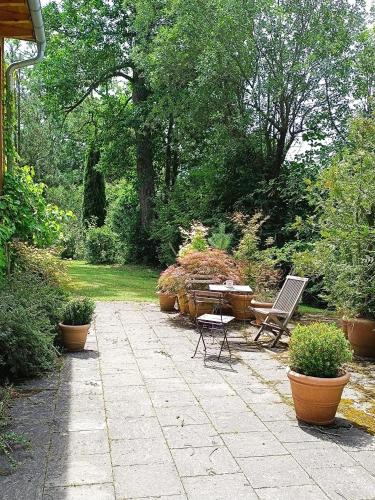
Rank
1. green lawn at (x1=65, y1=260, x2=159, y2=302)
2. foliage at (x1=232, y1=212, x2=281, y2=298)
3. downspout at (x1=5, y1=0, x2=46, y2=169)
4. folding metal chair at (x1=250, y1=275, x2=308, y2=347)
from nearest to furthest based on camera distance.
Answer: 1. downspout at (x1=5, y1=0, x2=46, y2=169)
2. folding metal chair at (x1=250, y1=275, x2=308, y2=347)
3. foliage at (x1=232, y1=212, x2=281, y2=298)
4. green lawn at (x1=65, y1=260, x2=159, y2=302)

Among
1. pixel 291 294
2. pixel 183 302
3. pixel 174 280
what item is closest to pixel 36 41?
pixel 174 280

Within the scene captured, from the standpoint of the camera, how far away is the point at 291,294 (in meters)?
6.61

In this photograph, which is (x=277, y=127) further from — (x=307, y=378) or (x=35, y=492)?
(x=35, y=492)

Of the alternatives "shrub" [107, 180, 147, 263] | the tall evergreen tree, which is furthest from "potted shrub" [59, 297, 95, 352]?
the tall evergreen tree

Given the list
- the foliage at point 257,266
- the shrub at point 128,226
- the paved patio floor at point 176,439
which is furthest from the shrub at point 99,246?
the paved patio floor at point 176,439

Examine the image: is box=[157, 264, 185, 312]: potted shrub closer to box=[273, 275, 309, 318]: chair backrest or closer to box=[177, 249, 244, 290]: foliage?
box=[177, 249, 244, 290]: foliage

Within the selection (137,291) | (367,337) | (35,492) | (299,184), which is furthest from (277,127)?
(35,492)

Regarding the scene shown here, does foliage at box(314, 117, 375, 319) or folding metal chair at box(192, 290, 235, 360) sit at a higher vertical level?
foliage at box(314, 117, 375, 319)

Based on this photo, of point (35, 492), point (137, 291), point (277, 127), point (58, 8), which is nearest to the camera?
point (35, 492)

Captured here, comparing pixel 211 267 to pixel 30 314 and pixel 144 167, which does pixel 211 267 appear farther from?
pixel 144 167

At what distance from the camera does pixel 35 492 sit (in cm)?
269

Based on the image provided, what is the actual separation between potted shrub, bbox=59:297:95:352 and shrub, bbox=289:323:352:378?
2.75 metres

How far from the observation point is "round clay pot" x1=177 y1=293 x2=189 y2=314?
8.23m

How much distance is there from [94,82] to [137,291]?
8.96 metres
